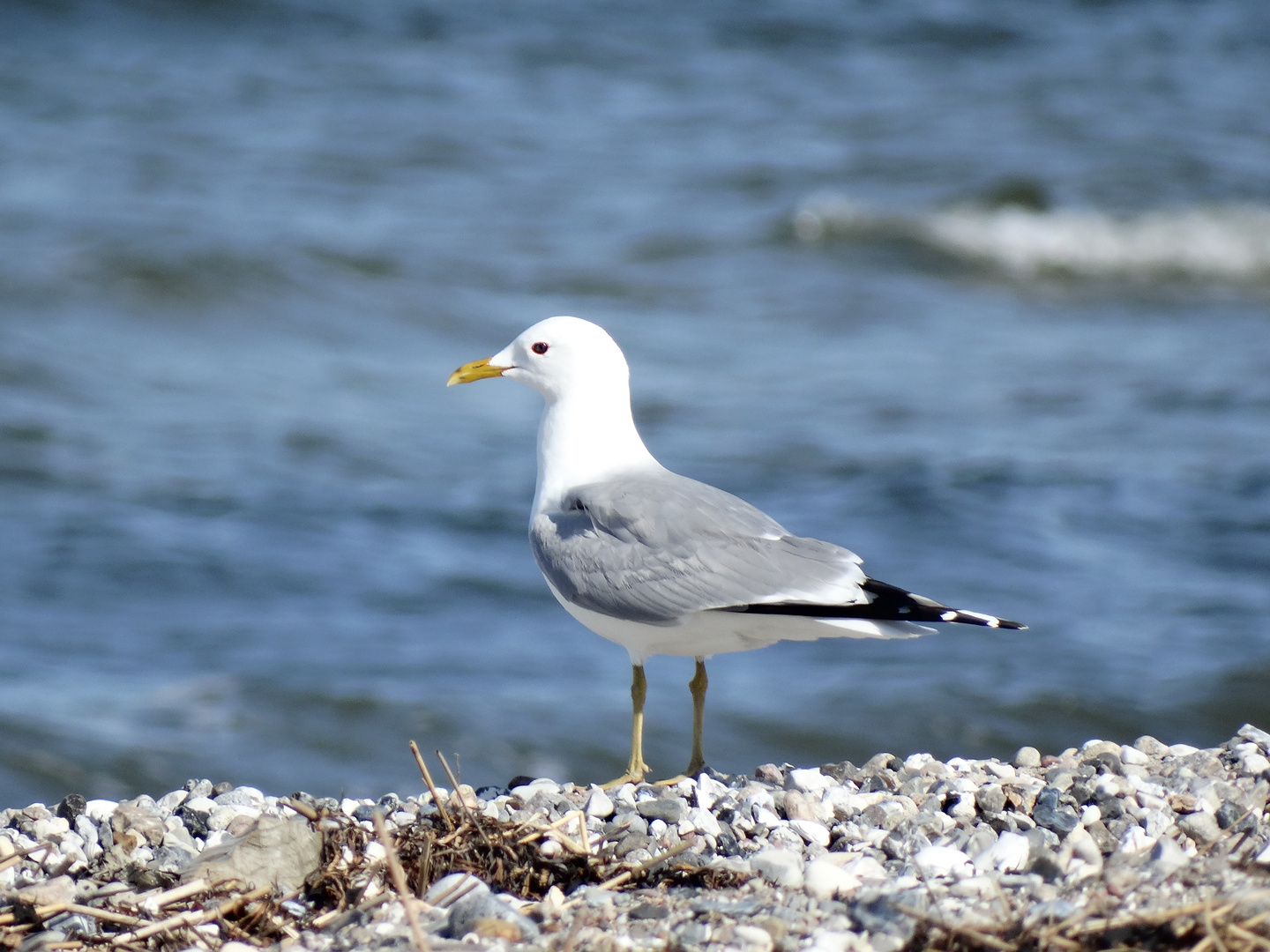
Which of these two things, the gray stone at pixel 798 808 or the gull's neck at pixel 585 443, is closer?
the gray stone at pixel 798 808

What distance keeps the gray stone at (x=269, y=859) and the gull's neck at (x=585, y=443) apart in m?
1.34

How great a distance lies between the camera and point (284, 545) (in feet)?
22.5

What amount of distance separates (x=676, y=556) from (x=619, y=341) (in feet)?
21.2

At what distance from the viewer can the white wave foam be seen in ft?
43.1

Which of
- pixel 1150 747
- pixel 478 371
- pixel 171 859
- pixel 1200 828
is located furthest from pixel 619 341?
pixel 1200 828

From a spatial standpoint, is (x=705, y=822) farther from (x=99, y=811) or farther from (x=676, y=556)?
(x=99, y=811)

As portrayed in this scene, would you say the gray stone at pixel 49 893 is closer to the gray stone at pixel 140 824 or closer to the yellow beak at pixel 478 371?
the gray stone at pixel 140 824

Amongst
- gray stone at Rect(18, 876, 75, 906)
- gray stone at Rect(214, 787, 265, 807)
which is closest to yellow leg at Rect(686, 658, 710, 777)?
gray stone at Rect(214, 787, 265, 807)

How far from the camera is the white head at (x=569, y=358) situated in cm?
409

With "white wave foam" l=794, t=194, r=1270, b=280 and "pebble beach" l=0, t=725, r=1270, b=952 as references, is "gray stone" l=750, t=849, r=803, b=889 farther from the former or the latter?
"white wave foam" l=794, t=194, r=1270, b=280

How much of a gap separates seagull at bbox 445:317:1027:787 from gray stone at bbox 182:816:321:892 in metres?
1.03

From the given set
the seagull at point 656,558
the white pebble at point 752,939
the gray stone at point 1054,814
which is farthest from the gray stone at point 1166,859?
the white pebble at point 752,939

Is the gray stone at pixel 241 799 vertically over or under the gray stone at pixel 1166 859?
under

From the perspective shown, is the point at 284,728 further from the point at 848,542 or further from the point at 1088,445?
the point at 1088,445
